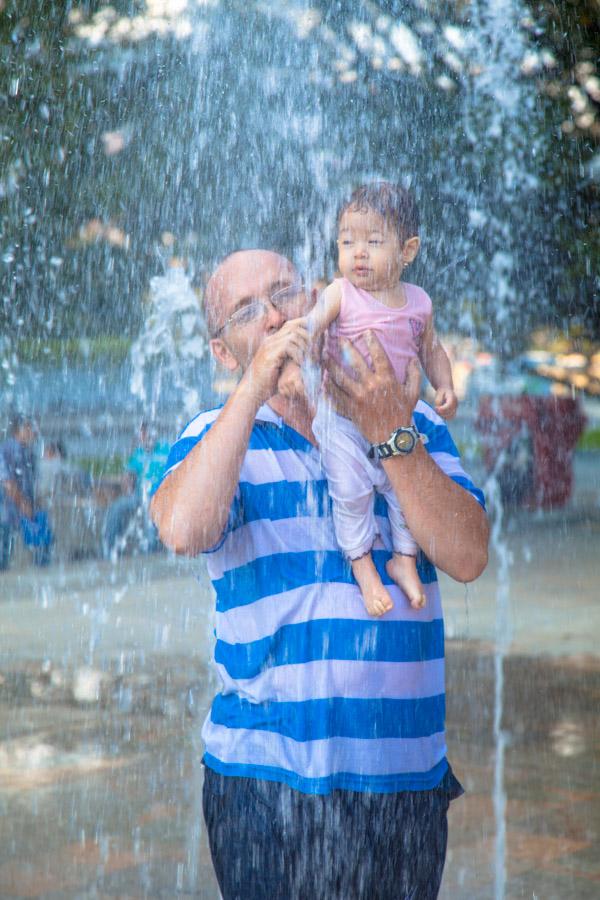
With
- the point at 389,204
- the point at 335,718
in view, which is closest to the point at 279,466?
the point at 335,718

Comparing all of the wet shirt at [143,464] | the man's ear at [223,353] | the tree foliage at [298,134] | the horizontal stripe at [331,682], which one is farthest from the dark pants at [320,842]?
Answer: the wet shirt at [143,464]

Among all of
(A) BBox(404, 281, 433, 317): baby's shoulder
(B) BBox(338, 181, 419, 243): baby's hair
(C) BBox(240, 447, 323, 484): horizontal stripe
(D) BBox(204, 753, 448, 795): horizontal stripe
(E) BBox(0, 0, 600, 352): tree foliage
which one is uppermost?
(E) BBox(0, 0, 600, 352): tree foliage

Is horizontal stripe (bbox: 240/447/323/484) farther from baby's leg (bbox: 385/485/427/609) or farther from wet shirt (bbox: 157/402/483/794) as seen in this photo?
baby's leg (bbox: 385/485/427/609)

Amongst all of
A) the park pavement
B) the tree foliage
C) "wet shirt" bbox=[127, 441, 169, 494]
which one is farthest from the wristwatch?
"wet shirt" bbox=[127, 441, 169, 494]

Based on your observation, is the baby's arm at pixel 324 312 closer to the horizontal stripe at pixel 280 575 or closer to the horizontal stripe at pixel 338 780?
the horizontal stripe at pixel 280 575

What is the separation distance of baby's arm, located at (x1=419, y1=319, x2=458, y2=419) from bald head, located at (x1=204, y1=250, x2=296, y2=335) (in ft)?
1.22

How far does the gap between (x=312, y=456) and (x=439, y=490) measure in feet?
0.67

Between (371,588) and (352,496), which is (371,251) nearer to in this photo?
(352,496)

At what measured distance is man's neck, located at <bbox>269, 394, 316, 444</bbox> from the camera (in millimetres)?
1755

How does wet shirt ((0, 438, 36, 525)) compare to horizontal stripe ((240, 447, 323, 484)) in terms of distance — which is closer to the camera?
horizontal stripe ((240, 447, 323, 484))

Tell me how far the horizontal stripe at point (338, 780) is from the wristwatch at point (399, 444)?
0.47m

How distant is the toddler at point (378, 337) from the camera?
1.71 m

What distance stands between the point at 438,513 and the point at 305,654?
0.28 meters

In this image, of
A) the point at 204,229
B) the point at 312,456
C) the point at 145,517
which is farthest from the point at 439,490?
the point at 145,517
